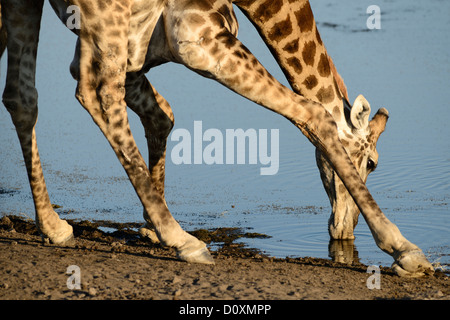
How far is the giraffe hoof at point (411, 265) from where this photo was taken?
199 inches

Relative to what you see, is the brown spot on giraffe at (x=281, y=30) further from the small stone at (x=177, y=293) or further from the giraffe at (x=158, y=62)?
the small stone at (x=177, y=293)

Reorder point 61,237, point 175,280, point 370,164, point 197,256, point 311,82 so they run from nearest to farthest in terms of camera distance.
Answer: point 175,280, point 197,256, point 61,237, point 311,82, point 370,164

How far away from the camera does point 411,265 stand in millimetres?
5047

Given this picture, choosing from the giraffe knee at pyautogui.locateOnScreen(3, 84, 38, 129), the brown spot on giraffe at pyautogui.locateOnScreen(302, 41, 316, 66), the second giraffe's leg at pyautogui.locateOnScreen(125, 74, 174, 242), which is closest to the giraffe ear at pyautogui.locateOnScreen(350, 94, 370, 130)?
the brown spot on giraffe at pyautogui.locateOnScreen(302, 41, 316, 66)

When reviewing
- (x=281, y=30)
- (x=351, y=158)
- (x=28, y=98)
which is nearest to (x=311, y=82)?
(x=281, y=30)

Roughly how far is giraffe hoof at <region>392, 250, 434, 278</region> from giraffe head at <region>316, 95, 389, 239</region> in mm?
1390

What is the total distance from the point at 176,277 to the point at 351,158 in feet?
7.59

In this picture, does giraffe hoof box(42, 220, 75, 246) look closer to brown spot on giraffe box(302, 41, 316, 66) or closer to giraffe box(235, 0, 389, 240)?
giraffe box(235, 0, 389, 240)

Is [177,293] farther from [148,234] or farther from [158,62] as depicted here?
[158,62]

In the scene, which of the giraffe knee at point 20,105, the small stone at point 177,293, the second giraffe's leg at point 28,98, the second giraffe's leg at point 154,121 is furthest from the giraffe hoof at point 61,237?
the small stone at point 177,293

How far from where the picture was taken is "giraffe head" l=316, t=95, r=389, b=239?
642cm
